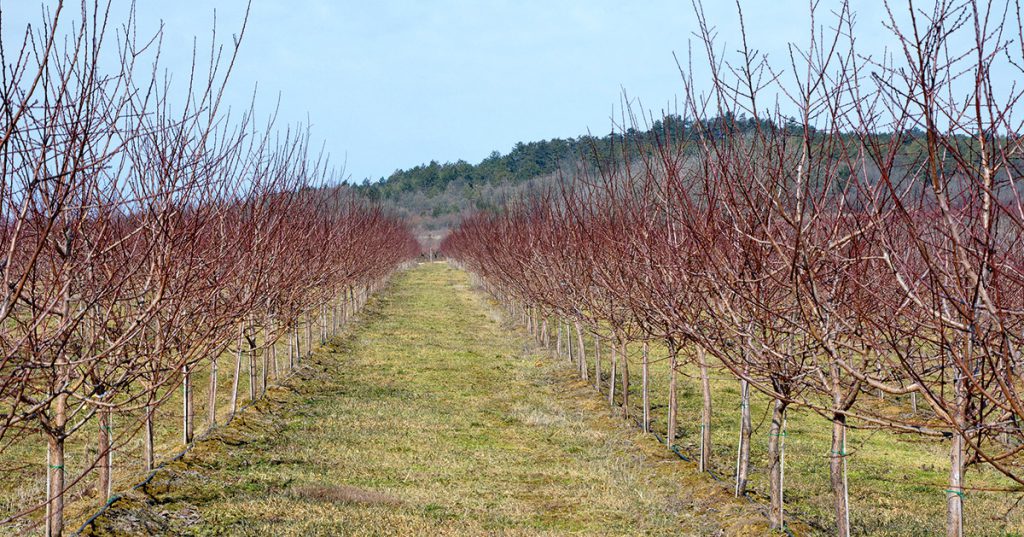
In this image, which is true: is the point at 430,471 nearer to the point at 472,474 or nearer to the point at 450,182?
the point at 472,474

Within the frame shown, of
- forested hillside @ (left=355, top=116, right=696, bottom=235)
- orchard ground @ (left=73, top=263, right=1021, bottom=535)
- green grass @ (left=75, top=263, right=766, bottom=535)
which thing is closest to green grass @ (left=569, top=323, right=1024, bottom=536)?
orchard ground @ (left=73, top=263, right=1021, bottom=535)

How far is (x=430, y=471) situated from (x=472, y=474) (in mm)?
543

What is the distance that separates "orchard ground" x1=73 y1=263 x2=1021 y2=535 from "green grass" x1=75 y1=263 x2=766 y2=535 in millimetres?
30

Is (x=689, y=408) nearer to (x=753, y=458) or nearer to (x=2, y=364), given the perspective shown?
(x=753, y=458)

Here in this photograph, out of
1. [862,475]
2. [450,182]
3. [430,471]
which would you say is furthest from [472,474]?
[450,182]

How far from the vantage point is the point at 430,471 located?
1091cm

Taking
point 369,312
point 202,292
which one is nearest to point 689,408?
point 202,292

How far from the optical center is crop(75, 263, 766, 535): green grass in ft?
27.5

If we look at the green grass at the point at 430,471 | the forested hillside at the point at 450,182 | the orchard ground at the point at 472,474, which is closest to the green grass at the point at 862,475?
the orchard ground at the point at 472,474

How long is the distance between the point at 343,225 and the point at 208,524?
608 inches

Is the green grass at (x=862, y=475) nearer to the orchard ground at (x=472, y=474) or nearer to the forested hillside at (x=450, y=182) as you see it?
the orchard ground at (x=472, y=474)

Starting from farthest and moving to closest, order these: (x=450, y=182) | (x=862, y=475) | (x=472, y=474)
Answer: (x=450, y=182) < (x=862, y=475) < (x=472, y=474)

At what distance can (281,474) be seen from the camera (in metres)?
10.2

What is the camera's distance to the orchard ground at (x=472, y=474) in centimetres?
843
